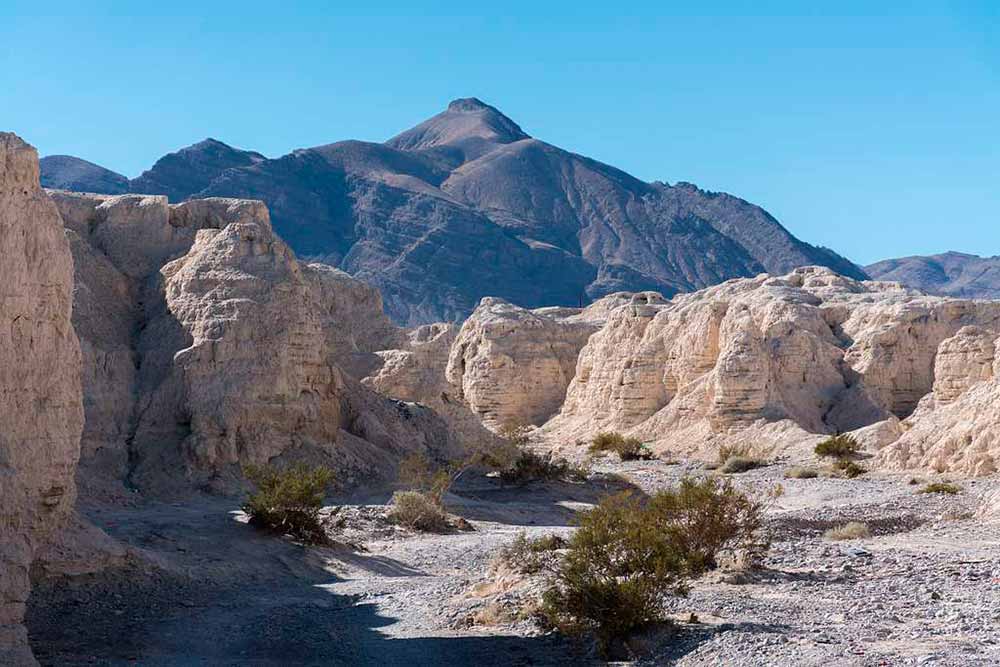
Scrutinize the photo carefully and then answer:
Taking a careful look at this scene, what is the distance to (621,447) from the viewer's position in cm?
3775

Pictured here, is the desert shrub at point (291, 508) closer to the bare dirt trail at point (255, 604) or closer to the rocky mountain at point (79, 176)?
the bare dirt trail at point (255, 604)

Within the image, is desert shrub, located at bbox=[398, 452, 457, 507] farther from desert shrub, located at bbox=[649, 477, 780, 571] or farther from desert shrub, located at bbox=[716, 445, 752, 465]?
desert shrub, located at bbox=[716, 445, 752, 465]

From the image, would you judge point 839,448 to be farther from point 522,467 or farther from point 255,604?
point 255,604

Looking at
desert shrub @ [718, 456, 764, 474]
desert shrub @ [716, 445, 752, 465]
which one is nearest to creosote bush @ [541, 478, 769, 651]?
desert shrub @ [718, 456, 764, 474]

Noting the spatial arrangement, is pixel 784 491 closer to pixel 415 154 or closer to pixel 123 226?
pixel 123 226

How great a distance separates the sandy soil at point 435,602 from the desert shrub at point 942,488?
3.00 metres

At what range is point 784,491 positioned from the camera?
2759 centimetres

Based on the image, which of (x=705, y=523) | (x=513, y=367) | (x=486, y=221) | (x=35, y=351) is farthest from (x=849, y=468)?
(x=486, y=221)

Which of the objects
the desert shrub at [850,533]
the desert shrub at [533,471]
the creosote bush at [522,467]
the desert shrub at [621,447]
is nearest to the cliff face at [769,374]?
the desert shrub at [621,447]

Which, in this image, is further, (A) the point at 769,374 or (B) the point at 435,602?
(A) the point at 769,374

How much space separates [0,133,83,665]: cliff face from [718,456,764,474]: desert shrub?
2187 centimetres

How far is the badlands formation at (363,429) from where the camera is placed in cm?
1239

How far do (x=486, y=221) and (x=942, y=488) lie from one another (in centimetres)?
12457

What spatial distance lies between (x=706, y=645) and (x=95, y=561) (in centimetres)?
727
